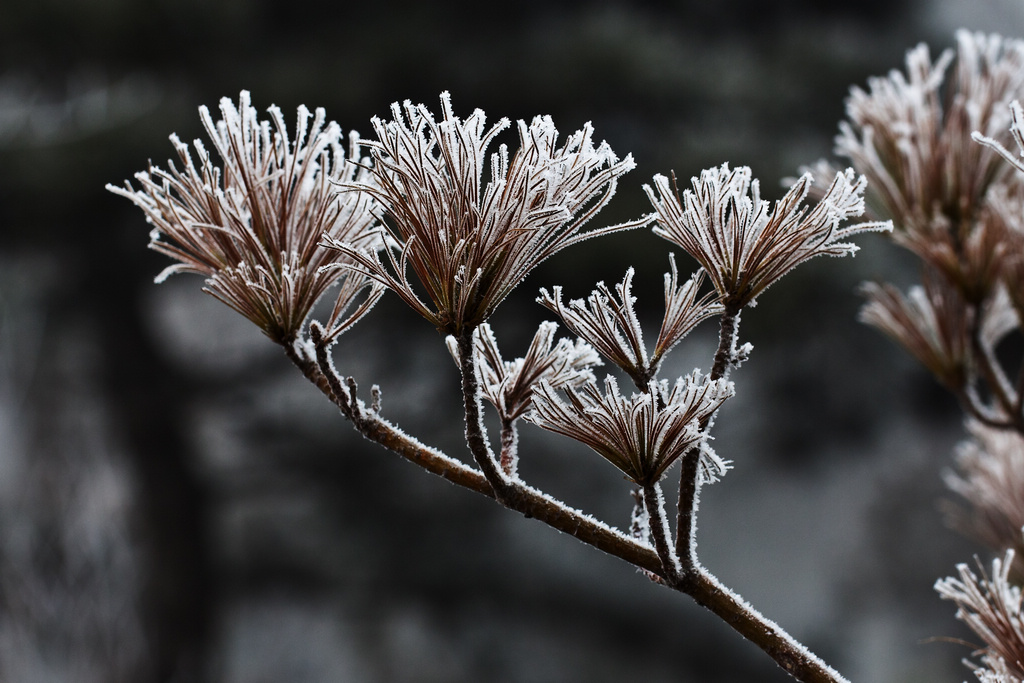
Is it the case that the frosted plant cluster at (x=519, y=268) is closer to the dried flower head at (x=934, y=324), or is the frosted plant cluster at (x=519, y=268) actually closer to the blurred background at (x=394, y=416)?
the dried flower head at (x=934, y=324)

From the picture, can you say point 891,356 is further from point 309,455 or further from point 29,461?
point 29,461

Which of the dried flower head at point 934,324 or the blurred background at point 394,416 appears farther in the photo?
the blurred background at point 394,416

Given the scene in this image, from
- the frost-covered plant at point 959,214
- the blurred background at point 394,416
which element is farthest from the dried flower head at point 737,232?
the blurred background at point 394,416

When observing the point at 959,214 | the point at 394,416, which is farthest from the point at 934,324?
the point at 394,416

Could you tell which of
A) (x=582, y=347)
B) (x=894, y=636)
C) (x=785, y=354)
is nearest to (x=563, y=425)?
(x=582, y=347)

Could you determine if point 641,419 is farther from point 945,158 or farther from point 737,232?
point 945,158
